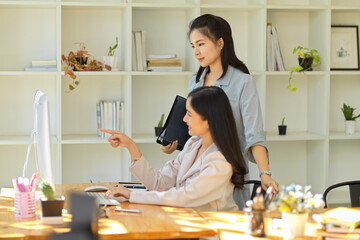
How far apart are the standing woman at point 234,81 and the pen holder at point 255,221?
2.65 ft

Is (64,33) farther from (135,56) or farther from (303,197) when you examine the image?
(303,197)

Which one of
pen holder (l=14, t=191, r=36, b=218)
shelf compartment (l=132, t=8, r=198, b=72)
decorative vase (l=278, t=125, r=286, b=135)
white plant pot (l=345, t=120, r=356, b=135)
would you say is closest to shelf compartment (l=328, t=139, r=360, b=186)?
white plant pot (l=345, t=120, r=356, b=135)

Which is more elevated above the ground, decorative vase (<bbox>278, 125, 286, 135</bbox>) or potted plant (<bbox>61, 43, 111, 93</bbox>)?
potted plant (<bbox>61, 43, 111, 93</bbox>)

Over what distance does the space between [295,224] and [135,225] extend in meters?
0.59

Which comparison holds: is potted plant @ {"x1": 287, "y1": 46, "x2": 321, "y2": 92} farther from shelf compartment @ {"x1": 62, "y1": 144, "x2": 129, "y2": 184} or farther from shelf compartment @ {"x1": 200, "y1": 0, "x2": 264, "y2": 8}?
shelf compartment @ {"x1": 62, "y1": 144, "x2": 129, "y2": 184}

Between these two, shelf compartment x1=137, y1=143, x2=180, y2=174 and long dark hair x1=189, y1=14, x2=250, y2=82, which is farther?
shelf compartment x1=137, y1=143, x2=180, y2=174

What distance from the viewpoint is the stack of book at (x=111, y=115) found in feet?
15.2

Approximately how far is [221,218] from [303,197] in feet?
1.35

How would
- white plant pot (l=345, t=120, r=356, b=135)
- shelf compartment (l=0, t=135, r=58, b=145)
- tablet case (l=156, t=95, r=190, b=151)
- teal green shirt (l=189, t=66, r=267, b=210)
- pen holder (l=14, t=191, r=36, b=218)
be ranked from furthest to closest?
white plant pot (l=345, t=120, r=356, b=135)
shelf compartment (l=0, t=135, r=58, b=145)
tablet case (l=156, t=95, r=190, b=151)
teal green shirt (l=189, t=66, r=267, b=210)
pen holder (l=14, t=191, r=36, b=218)

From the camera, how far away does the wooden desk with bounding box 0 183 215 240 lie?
2.18 m

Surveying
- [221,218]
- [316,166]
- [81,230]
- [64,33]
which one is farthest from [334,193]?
[81,230]

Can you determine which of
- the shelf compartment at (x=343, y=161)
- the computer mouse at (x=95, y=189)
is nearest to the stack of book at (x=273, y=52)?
the shelf compartment at (x=343, y=161)

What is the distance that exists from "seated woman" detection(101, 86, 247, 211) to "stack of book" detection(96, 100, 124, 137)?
1813 millimetres

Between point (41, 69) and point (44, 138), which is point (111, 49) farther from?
point (44, 138)
